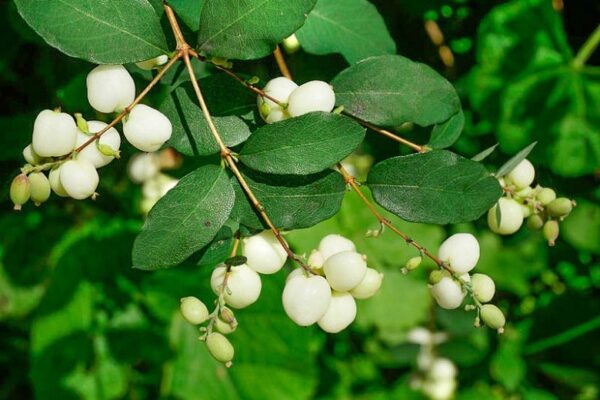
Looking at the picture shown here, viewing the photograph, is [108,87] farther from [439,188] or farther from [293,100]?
[439,188]

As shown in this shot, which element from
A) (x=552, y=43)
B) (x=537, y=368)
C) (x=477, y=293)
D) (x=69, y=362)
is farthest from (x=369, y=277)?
(x=537, y=368)

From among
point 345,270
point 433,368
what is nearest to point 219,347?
point 345,270

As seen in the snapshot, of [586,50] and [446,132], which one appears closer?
[446,132]

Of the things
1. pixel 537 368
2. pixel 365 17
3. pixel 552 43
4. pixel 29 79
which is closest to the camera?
pixel 365 17

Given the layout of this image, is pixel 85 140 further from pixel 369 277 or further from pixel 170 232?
pixel 369 277

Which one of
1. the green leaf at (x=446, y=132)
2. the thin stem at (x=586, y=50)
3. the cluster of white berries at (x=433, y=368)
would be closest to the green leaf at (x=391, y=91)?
the green leaf at (x=446, y=132)

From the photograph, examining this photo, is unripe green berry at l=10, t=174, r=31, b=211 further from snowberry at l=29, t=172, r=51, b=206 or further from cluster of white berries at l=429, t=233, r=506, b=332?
cluster of white berries at l=429, t=233, r=506, b=332
